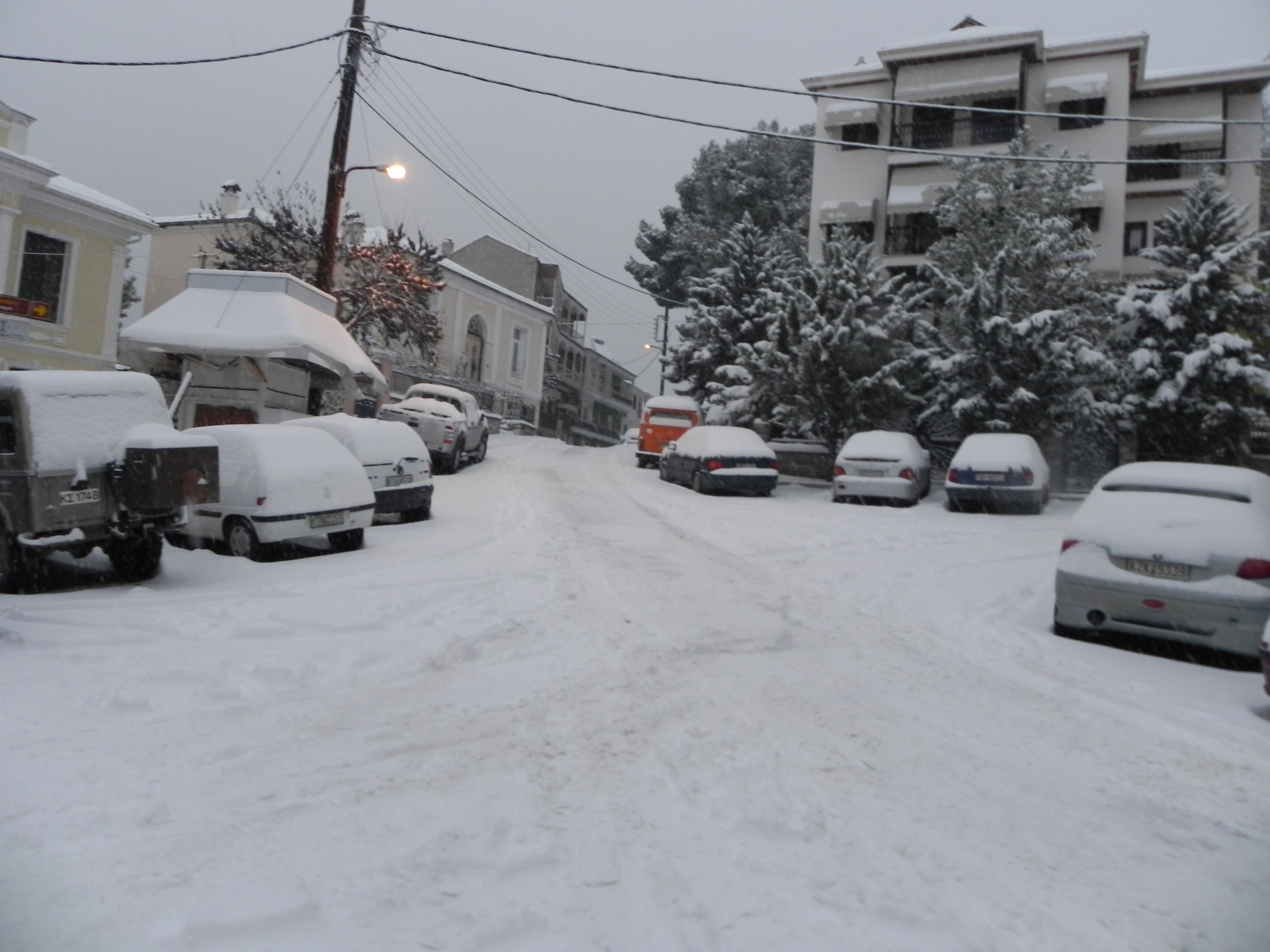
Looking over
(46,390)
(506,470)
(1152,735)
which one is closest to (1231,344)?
(506,470)

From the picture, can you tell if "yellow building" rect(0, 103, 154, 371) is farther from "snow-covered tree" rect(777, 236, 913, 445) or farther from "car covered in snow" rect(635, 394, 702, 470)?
"snow-covered tree" rect(777, 236, 913, 445)

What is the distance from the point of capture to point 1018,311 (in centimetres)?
2019

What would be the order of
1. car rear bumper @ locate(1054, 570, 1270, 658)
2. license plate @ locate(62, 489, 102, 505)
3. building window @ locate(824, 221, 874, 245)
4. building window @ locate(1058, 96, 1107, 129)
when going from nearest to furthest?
car rear bumper @ locate(1054, 570, 1270, 658) < license plate @ locate(62, 489, 102, 505) < building window @ locate(1058, 96, 1107, 129) < building window @ locate(824, 221, 874, 245)

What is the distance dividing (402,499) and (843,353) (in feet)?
40.4

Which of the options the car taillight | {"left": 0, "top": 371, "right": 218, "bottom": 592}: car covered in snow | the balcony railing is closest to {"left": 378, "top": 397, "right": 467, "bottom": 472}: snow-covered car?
{"left": 0, "top": 371, "right": 218, "bottom": 592}: car covered in snow

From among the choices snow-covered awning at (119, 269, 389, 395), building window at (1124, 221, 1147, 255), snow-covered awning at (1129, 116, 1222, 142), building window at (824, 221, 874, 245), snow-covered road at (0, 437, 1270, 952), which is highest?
snow-covered awning at (1129, 116, 1222, 142)

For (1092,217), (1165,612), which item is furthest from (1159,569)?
(1092,217)

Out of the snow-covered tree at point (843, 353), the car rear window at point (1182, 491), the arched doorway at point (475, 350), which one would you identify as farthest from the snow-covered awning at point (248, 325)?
the arched doorway at point (475, 350)

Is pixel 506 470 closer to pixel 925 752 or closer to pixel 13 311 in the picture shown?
pixel 13 311

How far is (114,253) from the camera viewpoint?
21688 millimetres

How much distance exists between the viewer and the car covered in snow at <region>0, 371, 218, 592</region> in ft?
24.7

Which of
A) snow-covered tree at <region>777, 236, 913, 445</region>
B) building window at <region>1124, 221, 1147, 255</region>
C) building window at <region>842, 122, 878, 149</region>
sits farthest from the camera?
building window at <region>842, 122, 878, 149</region>

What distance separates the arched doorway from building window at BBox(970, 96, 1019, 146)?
2459 centimetres

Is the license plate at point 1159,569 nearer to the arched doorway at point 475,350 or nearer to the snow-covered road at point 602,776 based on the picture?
the snow-covered road at point 602,776
